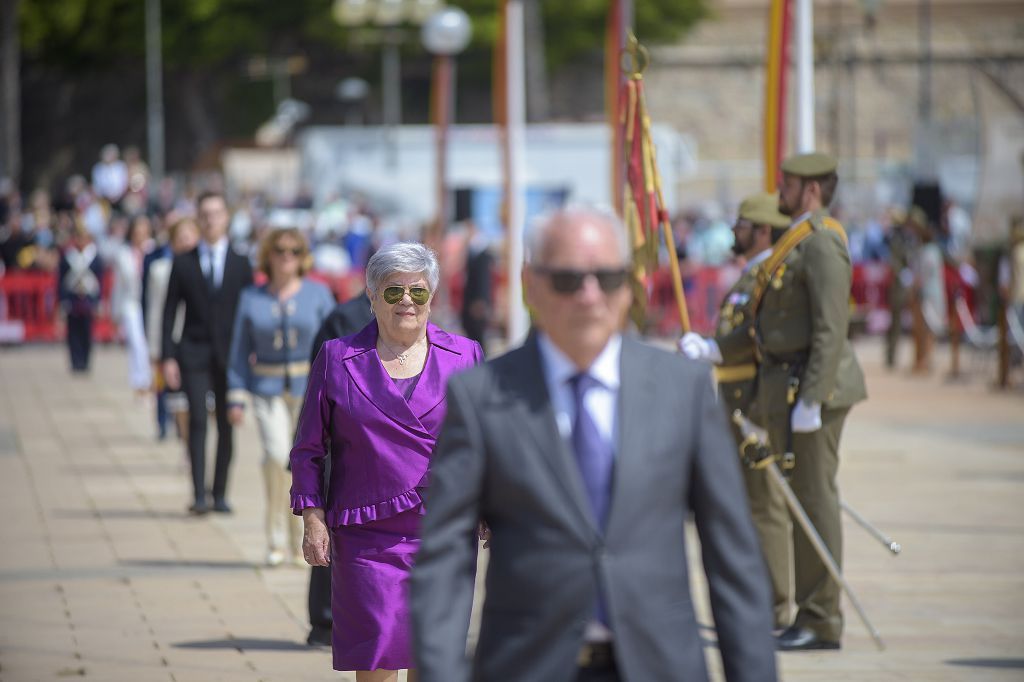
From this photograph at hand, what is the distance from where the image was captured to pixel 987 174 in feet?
82.6

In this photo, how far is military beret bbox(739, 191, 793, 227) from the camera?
27.2ft

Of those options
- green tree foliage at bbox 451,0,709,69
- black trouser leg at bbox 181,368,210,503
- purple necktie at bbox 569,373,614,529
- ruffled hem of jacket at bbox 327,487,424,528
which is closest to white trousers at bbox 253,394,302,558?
black trouser leg at bbox 181,368,210,503

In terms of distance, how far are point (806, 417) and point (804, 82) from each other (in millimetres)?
3526

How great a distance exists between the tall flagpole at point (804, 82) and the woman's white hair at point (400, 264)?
4.69 metres

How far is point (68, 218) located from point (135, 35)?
3034cm

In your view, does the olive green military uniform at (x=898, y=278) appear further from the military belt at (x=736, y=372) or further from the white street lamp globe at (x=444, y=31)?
the military belt at (x=736, y=372)

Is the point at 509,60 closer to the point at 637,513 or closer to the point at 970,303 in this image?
the point at 970,303

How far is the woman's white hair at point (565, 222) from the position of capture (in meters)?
3.60

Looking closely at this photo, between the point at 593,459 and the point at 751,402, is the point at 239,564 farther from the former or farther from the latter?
the point at 593,459

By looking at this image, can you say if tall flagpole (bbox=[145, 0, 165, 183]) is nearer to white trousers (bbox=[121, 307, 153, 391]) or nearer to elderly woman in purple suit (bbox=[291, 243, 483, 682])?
white trousers (bbox=[121, 307, 153, 391])

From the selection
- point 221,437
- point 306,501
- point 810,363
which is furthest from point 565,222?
point 221,437

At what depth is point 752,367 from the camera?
321 inches

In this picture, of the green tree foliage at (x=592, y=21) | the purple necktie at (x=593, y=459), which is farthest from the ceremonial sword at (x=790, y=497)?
the green tree foliage at (x=592, y=21)

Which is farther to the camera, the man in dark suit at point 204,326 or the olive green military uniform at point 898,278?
the olive green military uniform at point 898,278
